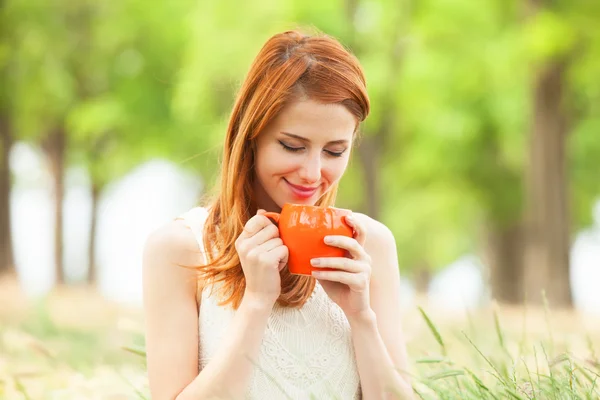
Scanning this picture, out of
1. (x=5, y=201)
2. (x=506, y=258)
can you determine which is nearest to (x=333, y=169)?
(x=5, y=201)

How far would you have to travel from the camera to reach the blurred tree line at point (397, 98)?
40.7 ft

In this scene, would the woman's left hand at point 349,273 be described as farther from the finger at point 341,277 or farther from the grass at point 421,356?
the grass at point 421,356

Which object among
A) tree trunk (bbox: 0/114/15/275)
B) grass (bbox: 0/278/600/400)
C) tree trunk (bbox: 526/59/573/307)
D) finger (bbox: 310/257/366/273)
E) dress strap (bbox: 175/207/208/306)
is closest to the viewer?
finger (bbox: 310/257/366/273)

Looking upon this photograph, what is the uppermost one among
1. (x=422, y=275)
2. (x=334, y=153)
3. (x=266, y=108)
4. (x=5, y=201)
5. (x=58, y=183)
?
(x=58, y=183)

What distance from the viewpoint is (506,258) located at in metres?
18.9

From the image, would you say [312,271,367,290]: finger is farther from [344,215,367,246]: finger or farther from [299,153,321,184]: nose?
[299,153,321,184]: nose

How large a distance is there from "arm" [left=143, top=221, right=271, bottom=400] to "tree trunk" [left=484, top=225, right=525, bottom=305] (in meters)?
16.1

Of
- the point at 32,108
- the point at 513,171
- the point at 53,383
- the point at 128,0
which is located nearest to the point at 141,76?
the point at 128,0

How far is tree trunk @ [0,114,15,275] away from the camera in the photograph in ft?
47.6

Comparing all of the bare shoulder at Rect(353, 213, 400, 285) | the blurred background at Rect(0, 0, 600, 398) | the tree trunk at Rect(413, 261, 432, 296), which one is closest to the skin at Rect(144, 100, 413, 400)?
the bare shoulder at Rect(353, 213, 400, 285)

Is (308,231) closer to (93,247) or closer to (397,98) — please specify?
(397,98)

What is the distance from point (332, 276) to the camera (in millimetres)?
2324

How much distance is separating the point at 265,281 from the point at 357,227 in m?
0.32

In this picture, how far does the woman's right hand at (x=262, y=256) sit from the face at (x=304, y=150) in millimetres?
190
